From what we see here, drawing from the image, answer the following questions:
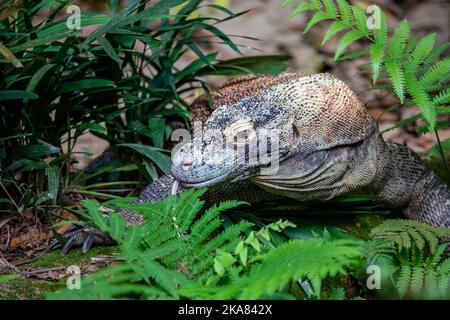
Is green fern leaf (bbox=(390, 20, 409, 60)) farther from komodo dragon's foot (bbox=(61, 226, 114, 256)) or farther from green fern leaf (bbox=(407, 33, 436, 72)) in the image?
komodo dragon's foot (bbox=(61, 226, 114, 256))

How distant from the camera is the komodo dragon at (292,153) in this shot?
3613 mm

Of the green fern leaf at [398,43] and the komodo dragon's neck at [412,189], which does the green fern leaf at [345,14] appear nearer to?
the green fern leaf at [398,43]

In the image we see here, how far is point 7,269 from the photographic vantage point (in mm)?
3734

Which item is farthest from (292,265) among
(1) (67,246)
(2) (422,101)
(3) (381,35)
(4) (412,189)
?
(4) (412,189)

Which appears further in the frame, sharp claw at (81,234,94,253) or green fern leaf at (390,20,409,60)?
green fern leaf at (390,20,409,60)

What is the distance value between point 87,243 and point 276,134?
3.79 feet

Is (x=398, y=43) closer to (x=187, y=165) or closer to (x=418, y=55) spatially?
(x=418, y=55)

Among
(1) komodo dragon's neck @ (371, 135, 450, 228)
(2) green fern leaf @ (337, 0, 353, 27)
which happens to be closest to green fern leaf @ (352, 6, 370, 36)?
(2) green fern leaf @ (337, 0, 353, 27)

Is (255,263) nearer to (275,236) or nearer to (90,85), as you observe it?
(275,236)

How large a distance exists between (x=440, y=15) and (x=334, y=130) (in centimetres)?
593

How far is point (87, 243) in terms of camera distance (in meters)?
4.00

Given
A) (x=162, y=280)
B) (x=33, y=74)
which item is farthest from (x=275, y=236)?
(x=33, y=74)

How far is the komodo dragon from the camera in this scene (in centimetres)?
361

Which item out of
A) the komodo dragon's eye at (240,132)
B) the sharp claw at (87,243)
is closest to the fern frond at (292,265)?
the komodo dragon's eye at (240,132)
